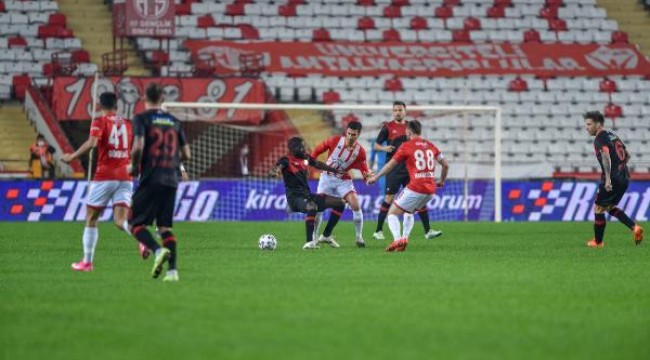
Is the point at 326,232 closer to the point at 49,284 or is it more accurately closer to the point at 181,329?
the point at 49,284

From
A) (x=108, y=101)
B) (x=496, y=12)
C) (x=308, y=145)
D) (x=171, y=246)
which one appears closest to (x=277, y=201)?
(x=308, y=145)

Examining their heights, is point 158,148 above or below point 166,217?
above

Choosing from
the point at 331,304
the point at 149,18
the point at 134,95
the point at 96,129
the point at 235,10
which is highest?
the point at 235,10

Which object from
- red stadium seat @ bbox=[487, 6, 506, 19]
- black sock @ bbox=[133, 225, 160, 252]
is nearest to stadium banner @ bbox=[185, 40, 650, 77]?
red stadium seat @ bbox=[487, 6, 506, 19]

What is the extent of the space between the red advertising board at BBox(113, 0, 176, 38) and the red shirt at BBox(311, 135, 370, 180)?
14.5 meters

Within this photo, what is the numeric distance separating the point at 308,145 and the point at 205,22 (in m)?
5.68

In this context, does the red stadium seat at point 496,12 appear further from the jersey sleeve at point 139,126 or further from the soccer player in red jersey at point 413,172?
the jersey sleeve at point 139,126

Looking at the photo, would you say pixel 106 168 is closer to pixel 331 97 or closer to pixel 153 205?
pixel 153 205

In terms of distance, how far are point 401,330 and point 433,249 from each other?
351 inches

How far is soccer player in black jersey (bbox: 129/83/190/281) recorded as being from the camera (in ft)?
38.6

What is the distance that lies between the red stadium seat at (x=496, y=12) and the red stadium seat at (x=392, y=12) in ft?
8.70

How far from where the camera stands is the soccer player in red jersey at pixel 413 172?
1616 centimetres

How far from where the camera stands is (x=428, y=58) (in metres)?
35.3

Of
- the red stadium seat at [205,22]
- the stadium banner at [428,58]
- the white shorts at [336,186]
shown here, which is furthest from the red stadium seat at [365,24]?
the white shorts at [336,186]
